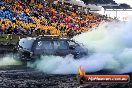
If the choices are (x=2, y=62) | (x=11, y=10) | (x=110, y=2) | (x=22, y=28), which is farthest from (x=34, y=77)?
(x=110, y=2)

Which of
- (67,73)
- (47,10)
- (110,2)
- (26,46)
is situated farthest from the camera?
(110,2)

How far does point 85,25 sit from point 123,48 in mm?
29695

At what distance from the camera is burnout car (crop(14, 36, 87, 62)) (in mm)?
18062

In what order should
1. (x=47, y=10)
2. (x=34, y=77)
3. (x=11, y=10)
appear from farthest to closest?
(x=47, y=10) < (x=11, y=10) < (x=34, y=77)

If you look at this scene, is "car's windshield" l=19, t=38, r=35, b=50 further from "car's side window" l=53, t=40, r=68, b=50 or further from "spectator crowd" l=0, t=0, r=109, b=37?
"spectator crowd" l=0, t=0, r=109, b=37

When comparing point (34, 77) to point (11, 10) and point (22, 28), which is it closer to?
point (22, 28)

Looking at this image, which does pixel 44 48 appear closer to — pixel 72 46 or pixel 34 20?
pixel 72 46

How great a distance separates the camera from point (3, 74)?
54.6ft

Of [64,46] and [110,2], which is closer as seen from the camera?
[64,46]

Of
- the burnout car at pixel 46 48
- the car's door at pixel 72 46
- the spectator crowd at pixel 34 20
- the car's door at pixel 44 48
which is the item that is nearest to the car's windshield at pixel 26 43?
the burnout car at pixel 46 48

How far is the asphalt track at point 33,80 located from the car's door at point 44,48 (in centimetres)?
89

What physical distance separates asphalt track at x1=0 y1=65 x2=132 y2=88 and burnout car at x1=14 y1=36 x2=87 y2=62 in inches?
27.3

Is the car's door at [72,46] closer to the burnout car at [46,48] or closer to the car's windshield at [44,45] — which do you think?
the burnout car at [46,48]

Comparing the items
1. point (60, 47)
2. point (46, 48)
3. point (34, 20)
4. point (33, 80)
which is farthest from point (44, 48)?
point (34, 20)
